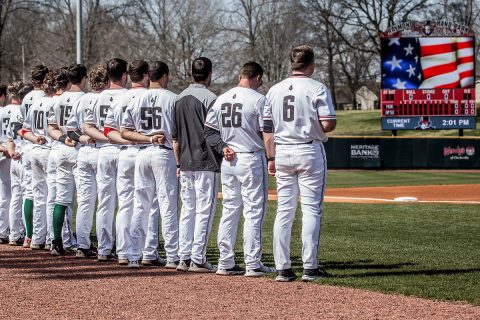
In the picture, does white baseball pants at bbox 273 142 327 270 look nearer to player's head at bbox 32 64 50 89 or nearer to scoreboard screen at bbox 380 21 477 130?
player's head at bbox 32 64 50 89

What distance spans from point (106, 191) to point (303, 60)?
9.14 feet

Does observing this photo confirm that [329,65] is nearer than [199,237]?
No

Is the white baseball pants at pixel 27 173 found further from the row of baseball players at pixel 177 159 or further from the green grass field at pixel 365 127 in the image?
the green grass field at pixel 365 127

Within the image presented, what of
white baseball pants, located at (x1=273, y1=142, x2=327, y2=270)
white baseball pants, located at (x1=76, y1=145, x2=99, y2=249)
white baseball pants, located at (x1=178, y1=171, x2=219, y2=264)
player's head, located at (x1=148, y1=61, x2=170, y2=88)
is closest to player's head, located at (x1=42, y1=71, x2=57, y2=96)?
white baseball pants, located at (x1=76, y1=145, x2=99, y2=249)

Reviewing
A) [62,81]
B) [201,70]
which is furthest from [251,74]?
[62,81]

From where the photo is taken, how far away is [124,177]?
9.83 metres

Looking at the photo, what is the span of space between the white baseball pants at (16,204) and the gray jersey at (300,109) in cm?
462

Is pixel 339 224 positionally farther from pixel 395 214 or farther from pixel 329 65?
pixel 329 65

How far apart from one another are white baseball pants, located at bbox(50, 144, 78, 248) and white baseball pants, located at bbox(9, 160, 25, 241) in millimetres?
1123

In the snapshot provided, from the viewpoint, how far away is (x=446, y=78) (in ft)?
101

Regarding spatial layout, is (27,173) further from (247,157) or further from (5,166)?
(247,157)

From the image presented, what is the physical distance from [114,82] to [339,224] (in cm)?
546

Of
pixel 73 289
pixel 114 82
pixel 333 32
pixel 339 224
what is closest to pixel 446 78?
pixel 339 224

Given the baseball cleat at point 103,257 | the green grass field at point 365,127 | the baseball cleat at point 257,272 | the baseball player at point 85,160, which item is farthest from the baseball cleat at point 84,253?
the green grass field at point 365,127
